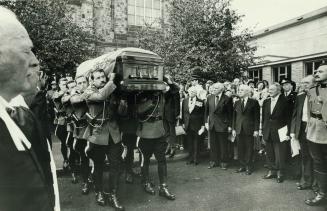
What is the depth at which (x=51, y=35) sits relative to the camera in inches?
443

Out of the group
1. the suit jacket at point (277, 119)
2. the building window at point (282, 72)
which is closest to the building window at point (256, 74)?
the building window at point (282, 72)

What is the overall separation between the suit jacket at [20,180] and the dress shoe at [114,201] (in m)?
3.55

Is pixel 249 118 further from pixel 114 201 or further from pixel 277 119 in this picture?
pixel 114 201

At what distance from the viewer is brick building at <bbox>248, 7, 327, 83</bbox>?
13.3m

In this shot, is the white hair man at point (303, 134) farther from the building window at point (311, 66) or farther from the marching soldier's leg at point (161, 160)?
the building window at point (311, 66)

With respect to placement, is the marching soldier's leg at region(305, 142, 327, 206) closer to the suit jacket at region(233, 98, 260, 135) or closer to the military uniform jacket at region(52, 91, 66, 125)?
the suit jacket at region(233, 98, 260, 135)

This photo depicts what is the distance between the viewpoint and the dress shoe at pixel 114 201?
4539mm

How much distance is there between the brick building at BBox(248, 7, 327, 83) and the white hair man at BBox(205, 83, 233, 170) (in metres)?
5.06

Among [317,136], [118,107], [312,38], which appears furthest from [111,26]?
[317,136]

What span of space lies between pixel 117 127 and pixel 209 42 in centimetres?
722

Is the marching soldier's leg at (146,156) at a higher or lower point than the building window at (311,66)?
lower

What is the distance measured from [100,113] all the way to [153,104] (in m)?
0.91

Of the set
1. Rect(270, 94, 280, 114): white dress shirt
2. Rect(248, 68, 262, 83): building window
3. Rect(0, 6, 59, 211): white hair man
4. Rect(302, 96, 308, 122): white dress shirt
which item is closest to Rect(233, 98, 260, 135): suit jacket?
Rect(270, 94, 280, 114): white dress shirt

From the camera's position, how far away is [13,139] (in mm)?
1044
